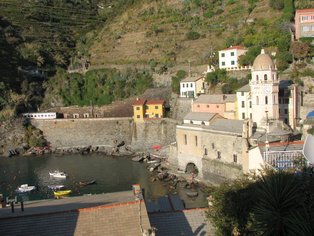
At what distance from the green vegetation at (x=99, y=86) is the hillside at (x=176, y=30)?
3.52 meters

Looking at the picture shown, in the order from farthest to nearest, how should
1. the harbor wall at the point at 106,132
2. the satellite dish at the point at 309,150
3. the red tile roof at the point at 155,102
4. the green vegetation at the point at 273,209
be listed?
the red tile roof at the point at 155,102 → the harbor wall at the point at 106,132 → the satellite dish at the point at 309,150 → the green vegetation at the point at 273,209

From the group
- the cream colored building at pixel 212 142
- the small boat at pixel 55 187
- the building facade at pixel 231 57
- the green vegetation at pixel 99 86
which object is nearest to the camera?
the cream colored building at pixel 212 142

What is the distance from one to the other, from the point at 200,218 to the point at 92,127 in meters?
36.1

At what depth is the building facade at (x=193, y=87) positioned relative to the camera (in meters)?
48.0

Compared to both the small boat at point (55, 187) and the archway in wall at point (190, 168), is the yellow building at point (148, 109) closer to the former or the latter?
the archway in wall at point (190, 168)

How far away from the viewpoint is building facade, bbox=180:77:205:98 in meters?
48.0

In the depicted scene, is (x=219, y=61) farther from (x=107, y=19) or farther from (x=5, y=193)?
(x=107, y=19)

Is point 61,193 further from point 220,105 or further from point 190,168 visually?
point 220,105

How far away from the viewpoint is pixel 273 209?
33.2 ft

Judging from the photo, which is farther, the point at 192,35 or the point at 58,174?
the point at 192,35

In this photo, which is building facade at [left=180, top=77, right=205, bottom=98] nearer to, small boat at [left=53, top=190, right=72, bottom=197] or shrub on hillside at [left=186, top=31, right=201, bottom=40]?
shrub on hillside at [left=186, top=31, right=201, bottom=40]

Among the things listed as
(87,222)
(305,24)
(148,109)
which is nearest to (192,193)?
(87,222)

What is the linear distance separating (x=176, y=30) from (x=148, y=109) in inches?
844

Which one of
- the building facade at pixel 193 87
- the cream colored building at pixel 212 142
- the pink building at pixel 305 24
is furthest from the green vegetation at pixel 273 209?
the pink building at pixel 305 24
